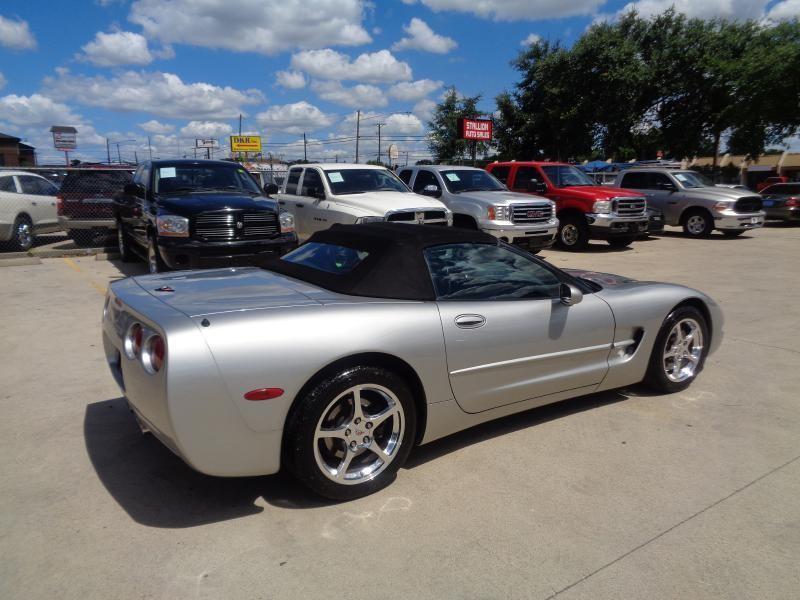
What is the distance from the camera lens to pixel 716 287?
9.02 meters

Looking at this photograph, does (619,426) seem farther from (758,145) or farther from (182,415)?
(758,145)

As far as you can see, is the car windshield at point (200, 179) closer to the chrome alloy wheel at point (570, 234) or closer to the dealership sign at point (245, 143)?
the chrome alloy wheel at point (570, 234)

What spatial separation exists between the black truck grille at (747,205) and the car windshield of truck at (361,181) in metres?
10.1

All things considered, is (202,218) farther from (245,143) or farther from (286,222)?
(245,143)

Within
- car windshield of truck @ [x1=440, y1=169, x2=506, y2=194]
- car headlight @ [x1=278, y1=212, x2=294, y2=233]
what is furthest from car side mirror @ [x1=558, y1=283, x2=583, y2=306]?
car windshield of truck @ [x1=440, y1=169, x2=506, y2=194]

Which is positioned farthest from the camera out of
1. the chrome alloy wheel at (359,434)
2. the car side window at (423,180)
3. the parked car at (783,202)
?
the parked car at (783,202)

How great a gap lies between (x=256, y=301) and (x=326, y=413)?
674 millimetres

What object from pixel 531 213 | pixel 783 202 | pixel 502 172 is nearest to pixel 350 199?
pixel 531 213

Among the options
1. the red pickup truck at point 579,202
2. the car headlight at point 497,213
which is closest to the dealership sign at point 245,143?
the red pickup truck at point 579,202

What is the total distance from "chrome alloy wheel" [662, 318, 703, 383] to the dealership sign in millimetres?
54958

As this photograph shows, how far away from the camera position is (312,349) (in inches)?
109

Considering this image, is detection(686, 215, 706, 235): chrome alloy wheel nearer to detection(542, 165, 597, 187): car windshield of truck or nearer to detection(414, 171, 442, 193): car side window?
detection(542, 165, 597, 187): car windshield of truck

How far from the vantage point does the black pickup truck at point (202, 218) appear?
7535 mm

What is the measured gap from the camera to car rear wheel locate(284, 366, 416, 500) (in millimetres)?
2818
